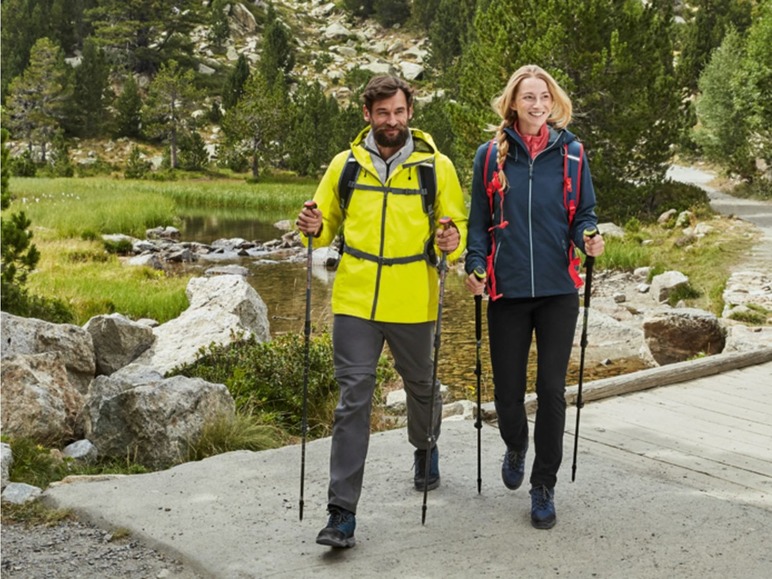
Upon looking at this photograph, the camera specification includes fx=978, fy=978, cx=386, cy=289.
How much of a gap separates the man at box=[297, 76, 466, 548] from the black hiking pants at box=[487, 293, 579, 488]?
0.35 m

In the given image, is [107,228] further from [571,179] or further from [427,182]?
[571,179]

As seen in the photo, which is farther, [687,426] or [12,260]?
A: [12,260]

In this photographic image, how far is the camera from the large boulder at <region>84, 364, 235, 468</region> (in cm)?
661

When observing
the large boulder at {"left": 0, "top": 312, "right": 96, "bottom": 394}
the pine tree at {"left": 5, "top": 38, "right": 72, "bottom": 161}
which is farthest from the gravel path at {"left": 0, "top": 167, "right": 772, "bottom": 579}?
the pine tree at {"left": 5, "top": 38, "right": 72, "bottom": 161}

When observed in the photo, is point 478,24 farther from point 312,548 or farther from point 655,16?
point 312,548

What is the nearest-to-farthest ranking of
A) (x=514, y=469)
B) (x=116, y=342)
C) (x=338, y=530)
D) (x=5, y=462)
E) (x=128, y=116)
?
(x=338, y=530) < (x=514, y=469) < (x=5, y=462) < (x=116, y=342) < (x=128, y=116)

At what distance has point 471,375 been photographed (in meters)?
11.9

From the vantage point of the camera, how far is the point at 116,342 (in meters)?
9.70

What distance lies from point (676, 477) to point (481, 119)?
72.3ft

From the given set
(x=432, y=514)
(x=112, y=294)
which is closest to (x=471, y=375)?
(x=112, y=294)

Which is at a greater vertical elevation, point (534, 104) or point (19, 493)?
point (534, 104)

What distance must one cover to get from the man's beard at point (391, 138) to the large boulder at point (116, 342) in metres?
5.83

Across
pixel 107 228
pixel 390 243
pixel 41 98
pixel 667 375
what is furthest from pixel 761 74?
pixel 41 98

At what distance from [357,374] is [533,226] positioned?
3.47 feet
